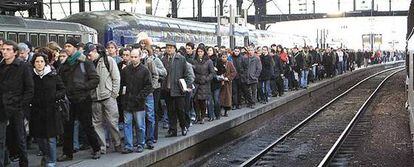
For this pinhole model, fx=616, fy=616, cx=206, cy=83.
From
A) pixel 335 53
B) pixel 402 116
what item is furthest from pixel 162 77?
pixel 335 53

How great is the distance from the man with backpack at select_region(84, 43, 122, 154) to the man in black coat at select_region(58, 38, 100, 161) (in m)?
0.19

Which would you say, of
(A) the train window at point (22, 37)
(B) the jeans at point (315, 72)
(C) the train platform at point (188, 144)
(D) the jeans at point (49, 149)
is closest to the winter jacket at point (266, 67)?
(C) the train platform at point (188, 144)

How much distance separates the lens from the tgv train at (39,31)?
18.2 m

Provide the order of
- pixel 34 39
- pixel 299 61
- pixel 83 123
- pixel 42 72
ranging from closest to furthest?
1. pixel 42 72
2. pixel 83 123
3. pixel 34 39
4. pixel 299 61

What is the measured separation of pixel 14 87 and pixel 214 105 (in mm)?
7728

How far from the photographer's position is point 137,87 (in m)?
10.1

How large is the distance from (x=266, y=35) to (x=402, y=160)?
1223 inches

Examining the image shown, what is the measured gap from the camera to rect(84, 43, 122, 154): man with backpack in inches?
381

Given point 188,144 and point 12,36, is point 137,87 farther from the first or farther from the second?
point 12,36

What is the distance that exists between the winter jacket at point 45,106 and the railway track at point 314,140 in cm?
419

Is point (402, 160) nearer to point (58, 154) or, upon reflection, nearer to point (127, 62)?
point (127, 62)

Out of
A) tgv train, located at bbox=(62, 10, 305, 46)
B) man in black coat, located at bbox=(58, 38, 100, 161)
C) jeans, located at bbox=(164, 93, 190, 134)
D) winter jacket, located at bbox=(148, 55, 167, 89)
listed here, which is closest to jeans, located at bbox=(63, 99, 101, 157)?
man in black coat, located at bbox=(58, 38, 100, 161)

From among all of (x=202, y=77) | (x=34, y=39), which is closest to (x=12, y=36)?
(x=34, y=39)

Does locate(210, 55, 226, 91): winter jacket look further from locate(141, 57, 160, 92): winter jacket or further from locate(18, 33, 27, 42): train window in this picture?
locate(18, 33, 27, 42): train window
